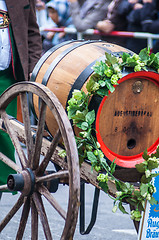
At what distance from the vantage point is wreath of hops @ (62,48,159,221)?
6.82 ft

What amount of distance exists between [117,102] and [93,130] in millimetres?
193

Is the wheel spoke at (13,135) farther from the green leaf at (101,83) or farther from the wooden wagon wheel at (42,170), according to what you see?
the green leaf at (101,83)

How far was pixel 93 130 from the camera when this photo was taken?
2.21 m

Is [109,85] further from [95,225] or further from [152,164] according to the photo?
[95,225]

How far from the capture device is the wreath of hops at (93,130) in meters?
2.08

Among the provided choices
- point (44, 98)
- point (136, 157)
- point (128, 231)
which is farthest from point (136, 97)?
point (128, 231)

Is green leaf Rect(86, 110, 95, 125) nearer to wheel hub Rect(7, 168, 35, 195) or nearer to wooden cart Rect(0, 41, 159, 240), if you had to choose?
wooden cart Rect(0, 41, 159, 240)

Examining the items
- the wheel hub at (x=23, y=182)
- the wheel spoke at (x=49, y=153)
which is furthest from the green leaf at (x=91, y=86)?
the wheel hub at (x=23, y=182)

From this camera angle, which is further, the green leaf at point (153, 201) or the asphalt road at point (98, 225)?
the asphalt road at point (98, 225)

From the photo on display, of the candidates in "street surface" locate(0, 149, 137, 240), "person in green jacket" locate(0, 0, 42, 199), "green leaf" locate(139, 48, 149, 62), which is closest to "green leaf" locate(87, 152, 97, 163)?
"green leaf" locate(139, 48, 149, 62)

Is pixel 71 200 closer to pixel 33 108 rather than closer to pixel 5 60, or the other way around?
pixel 33 108

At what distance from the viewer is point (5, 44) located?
2988 mm

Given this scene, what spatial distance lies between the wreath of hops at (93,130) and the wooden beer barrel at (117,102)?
0.05 meters

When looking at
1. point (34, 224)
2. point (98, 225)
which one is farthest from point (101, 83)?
point (98, 225)
